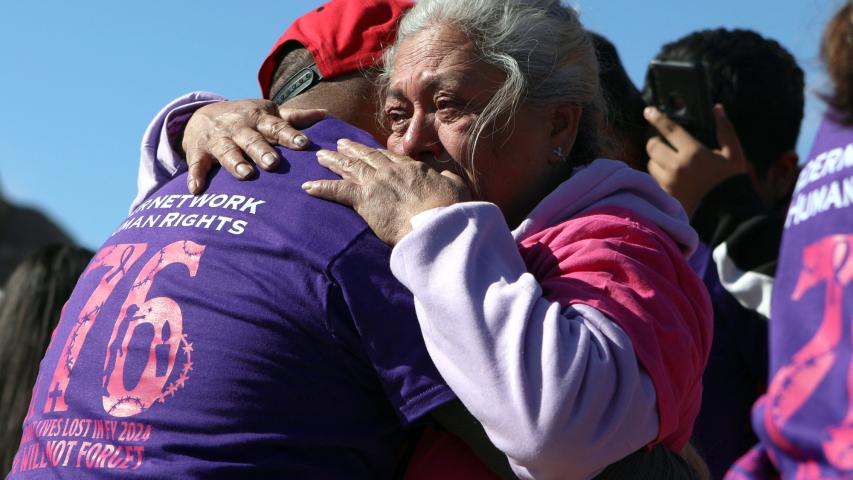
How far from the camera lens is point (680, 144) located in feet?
13.5

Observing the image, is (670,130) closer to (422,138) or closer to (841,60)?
(422,138)

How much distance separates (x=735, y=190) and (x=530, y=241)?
1.58 metres

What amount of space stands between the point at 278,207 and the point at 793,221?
3.34 ft

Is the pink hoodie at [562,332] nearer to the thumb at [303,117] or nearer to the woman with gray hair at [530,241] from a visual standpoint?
the woman with gray hair at [530,241]

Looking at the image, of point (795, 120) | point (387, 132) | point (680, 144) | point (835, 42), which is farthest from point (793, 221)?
point (795, 120)

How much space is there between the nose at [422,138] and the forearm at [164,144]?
0.59 meters

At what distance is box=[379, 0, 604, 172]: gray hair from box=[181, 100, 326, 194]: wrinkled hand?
362 millimetres

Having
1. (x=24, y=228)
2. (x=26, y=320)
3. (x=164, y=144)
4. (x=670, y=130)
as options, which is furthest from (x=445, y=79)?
(x=24, y=228)

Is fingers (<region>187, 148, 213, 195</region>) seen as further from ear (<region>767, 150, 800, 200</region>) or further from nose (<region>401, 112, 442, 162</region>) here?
ear (<region>767, 150, 800, 200</region>)

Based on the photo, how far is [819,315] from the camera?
170cm

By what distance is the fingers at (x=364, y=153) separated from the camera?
2.46 m

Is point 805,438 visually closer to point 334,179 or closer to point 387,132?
point 334,179

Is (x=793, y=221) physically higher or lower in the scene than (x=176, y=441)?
higher

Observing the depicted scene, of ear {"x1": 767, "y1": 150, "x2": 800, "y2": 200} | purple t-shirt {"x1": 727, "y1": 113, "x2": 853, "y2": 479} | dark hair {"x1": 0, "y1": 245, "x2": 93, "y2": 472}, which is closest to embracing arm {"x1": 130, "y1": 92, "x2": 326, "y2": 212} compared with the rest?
purple t-shirt {"x1": 727, "y1": 113, "x2": 853, "y2": 479}
